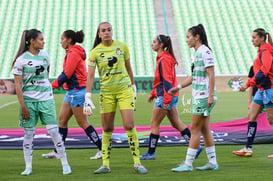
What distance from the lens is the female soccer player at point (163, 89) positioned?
891 centimetres

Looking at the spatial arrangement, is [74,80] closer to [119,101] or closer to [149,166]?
[119,101]

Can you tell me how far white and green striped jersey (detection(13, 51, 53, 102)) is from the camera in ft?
25.3

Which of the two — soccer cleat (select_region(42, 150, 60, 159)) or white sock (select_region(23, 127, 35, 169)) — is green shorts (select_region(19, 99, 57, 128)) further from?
soccer cleat (select_region(42, 150, 60, 159))

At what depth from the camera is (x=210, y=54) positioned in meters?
7.65

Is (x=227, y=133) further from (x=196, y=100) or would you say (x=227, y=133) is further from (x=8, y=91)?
(x=8, y=91)

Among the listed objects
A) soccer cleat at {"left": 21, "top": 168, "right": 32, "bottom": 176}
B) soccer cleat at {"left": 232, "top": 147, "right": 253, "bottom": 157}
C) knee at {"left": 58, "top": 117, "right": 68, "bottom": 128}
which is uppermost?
knee at {"left": 58, "top": 117, "right": 68, "bottom": 128}

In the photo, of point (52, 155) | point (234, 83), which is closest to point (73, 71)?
point (52, 155)

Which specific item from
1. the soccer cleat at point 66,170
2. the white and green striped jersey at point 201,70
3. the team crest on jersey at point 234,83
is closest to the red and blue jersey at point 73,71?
the soccer cleat at point 66,170

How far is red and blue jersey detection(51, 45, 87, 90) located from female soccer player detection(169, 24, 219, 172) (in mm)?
1959

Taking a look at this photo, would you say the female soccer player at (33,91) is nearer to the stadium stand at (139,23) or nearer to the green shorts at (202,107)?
the green shorts at (202,107)

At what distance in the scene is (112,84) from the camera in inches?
305

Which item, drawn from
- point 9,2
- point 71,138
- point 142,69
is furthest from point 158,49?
point 9,2

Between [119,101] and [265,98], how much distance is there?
2.67m

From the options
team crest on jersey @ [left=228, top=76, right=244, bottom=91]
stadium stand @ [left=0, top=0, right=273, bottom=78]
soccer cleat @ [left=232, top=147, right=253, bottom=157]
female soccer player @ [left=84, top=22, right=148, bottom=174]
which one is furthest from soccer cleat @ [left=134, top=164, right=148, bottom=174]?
stadium stand @ [left=0, top=0, right=273, bottom=78]
